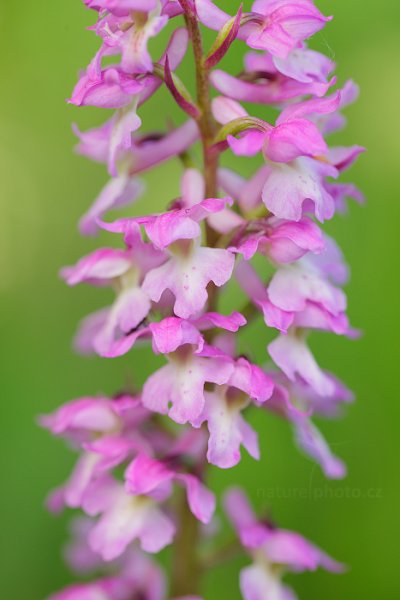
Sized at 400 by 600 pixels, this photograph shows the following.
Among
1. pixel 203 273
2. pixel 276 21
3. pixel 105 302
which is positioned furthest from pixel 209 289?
pixel 105 302

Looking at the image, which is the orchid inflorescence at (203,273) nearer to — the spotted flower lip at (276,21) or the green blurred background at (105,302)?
the spotted flower lip at (276,21)

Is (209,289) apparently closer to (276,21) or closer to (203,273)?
(203,273)

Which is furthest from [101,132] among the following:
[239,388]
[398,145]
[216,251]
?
[398,145]

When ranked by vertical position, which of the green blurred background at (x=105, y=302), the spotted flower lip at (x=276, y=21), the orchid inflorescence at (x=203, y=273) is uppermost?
the spotted flower lip at (x=276, y=21)

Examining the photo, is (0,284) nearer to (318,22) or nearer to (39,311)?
(39,311)

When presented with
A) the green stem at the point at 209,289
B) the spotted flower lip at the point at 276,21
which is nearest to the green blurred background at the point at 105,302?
the green stem at the point at 209,289
